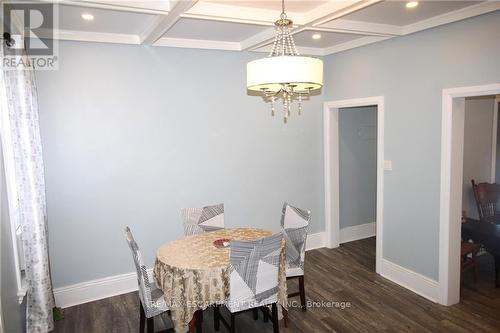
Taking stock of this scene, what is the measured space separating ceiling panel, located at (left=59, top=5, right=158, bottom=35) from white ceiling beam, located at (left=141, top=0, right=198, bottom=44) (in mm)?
71

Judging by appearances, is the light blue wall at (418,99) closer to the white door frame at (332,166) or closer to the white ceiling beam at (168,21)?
the white door frame at (332,166)

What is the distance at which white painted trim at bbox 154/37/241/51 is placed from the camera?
12.7 feet

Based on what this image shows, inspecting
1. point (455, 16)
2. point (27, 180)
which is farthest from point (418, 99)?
point (27, 180)

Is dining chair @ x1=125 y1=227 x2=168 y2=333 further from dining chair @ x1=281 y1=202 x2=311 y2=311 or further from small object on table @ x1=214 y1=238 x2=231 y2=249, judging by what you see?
dining chair @ x1=281 y1=202 x2=311 y2=311

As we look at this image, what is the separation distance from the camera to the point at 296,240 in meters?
3.43

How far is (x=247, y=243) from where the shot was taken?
259cm

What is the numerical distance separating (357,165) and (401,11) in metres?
2.67

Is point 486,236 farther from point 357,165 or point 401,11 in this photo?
point 401,11

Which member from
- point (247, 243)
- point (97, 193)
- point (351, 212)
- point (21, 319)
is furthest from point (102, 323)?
point (351, 212)

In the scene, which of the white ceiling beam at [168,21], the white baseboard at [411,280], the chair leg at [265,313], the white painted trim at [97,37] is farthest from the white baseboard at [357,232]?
the white painted trim at [97,37]

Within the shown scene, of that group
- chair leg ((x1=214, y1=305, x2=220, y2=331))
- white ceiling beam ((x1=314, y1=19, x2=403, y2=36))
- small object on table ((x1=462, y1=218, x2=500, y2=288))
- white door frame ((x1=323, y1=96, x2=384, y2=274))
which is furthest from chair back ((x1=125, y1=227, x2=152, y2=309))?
small object on table ((x1=462, y1=218, x2=500, y2=288))

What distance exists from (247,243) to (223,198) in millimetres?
1879

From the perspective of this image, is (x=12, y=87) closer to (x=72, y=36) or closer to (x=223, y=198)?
(x=72, y=36)

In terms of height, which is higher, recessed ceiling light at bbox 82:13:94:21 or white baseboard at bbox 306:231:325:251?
recessed ceiling light at bbox 82:13:94:21
